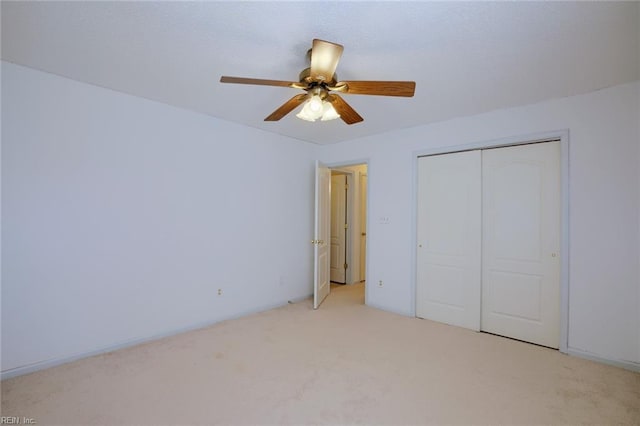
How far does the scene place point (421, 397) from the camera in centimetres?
211

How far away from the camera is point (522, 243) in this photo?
10.2 ft

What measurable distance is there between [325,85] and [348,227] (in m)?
3.78

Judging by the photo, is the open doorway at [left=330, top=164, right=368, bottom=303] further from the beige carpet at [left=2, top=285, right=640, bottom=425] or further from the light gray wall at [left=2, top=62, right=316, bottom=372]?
the beige carpet at [left=2, top=285, right=640, bottom=425]

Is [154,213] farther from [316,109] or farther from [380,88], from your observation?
[380,88]

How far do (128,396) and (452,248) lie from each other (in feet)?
10.9

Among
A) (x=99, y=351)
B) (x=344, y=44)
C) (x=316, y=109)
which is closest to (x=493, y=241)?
(x=316, y=109)

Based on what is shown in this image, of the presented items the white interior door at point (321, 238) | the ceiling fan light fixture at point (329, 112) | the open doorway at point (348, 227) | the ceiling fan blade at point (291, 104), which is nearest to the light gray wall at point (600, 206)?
the ceiling fan light fixture at point (329, 112)

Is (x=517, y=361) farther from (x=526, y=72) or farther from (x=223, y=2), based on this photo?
(x=223, y=2)

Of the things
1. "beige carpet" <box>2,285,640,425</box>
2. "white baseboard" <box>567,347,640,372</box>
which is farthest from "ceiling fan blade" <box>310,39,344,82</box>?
"white baseboard" <box>567,347,640,372</box>

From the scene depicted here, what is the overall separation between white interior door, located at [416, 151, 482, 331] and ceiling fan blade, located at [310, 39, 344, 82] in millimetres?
2214

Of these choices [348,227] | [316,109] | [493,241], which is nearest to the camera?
[316,109]

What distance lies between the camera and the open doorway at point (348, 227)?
5543 millimetres

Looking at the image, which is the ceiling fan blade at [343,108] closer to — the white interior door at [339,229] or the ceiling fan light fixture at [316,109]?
the ceiling fan light fixture at [316,109]

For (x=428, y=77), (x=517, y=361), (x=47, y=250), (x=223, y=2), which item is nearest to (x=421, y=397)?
(x=517, y=361)
